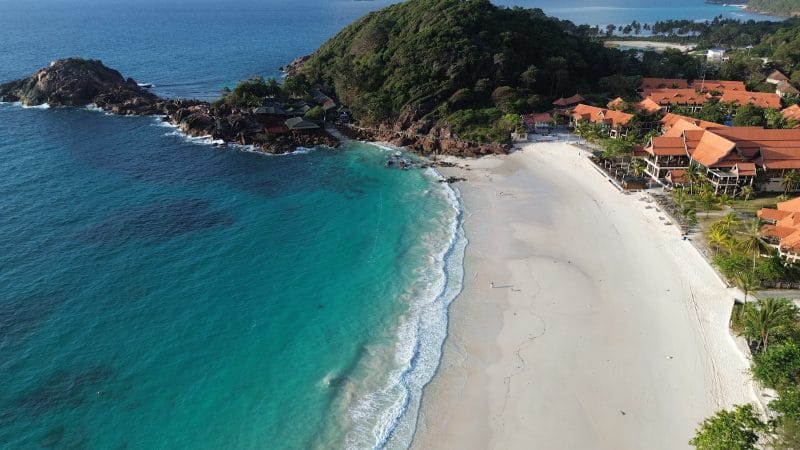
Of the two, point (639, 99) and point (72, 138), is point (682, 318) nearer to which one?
point (639, 99)

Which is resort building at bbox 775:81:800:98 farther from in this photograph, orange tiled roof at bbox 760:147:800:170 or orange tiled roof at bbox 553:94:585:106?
orange tiled roof at bbox 760:147:800:170

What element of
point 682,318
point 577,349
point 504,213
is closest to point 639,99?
point 504,213

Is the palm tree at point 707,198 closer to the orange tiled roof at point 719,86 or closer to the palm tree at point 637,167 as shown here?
the palm tree at point 637,167

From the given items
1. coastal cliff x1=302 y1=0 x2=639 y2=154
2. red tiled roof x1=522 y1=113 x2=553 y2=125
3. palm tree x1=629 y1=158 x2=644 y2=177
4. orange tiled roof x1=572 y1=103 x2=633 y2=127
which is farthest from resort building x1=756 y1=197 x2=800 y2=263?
red tiled roof x1=522 y1=113 x2=553 y2=125

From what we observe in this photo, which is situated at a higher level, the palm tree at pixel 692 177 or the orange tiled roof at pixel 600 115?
the orange tiled roof at pixel 600 115

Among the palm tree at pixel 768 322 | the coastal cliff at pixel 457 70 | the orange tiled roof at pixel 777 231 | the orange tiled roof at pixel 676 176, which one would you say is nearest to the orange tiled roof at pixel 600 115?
the coastal cliff at pixel 457 70
